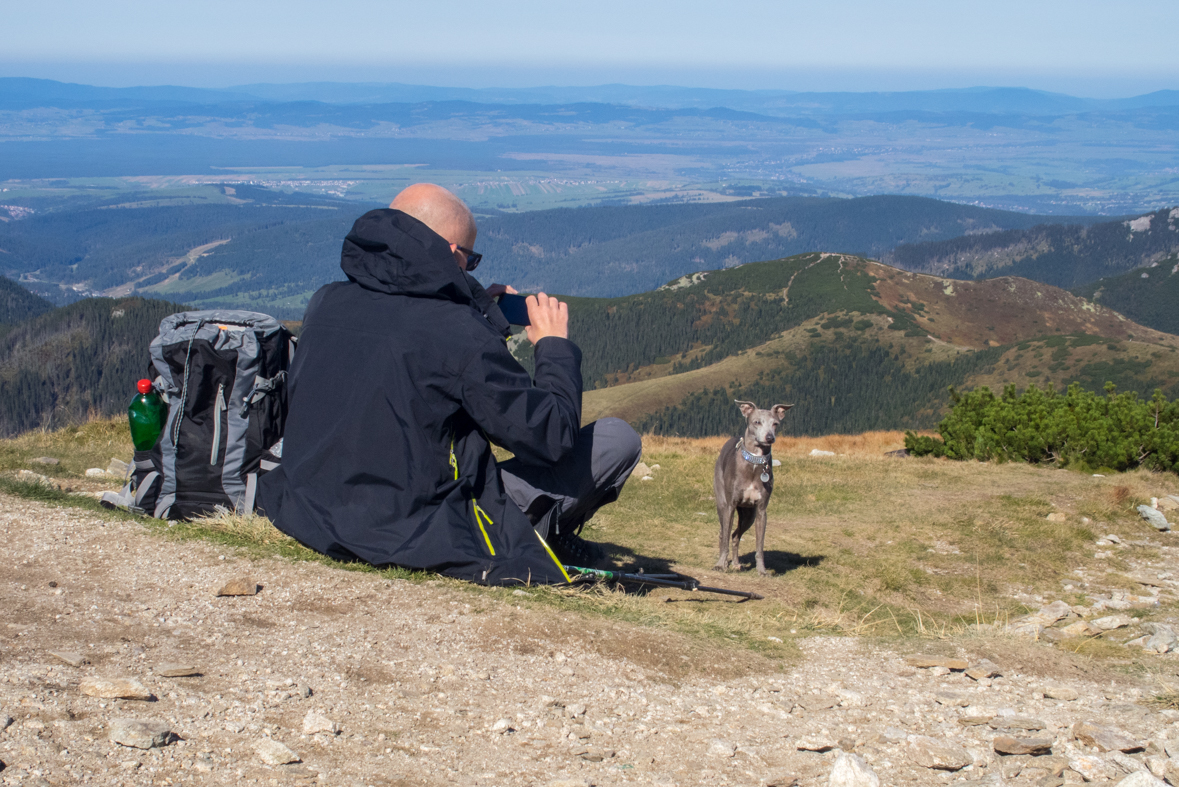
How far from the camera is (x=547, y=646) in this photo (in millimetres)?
5449

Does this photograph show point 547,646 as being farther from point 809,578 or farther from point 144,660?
point 809,578

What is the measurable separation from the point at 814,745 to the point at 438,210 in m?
4.20

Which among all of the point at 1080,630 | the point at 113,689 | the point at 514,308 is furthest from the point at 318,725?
the point at 1080,630

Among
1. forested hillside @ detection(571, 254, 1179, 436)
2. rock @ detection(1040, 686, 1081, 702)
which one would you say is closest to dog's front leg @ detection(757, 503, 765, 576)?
rock @ detection(1040, 686, 1081, 702)

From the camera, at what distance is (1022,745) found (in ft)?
14.2

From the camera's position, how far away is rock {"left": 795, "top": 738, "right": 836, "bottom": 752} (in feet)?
14.2

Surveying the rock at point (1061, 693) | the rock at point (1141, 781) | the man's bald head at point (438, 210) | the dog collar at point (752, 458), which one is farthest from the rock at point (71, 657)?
the dog collar at point (752, 458)

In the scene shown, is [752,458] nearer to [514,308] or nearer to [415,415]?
[514,308]

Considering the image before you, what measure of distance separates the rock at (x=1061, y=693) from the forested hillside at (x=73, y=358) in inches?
6968

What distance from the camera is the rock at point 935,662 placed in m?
→ 5.84

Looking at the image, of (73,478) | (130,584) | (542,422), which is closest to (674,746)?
(542,422)

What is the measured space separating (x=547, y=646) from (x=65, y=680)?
271cm

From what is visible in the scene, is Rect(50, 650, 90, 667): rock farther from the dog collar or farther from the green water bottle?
the dog collar

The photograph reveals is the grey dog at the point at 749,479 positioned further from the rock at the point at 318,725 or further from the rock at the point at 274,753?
the rock at the point at 274,753
